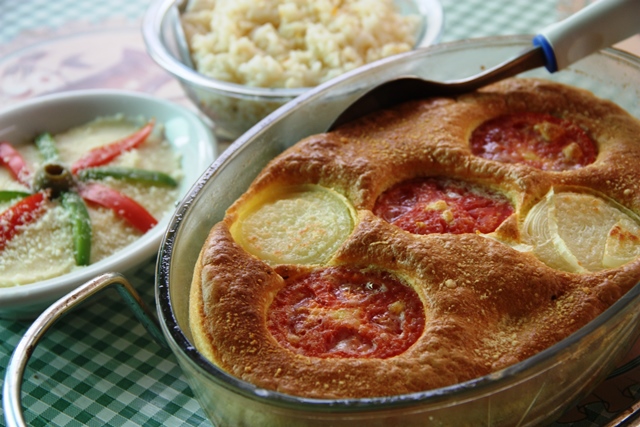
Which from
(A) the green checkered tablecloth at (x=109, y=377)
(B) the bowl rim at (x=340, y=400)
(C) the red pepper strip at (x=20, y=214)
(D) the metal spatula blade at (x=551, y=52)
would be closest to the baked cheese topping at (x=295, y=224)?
(B) the bowl rim at (x=340, y=400)

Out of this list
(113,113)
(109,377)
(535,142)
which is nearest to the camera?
(109,377)

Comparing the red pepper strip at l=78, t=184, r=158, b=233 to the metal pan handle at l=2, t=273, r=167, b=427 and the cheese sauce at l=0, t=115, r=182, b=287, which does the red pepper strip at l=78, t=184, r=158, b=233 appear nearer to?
the cheese sauce at l=0, t=115, r=182, b=287

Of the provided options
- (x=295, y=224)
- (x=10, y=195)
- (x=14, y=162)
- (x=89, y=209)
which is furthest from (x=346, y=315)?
(x=14, y=162)

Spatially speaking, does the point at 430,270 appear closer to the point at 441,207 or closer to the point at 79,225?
the point at 441,207

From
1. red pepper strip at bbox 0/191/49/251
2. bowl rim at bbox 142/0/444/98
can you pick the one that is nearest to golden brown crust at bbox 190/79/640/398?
bowl rim at bbox 142/0/444/98

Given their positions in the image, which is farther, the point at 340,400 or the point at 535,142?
the point at 535,142

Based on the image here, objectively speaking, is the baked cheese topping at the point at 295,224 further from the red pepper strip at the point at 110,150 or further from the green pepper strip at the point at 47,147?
the green pepper strip at the point at 47,147
